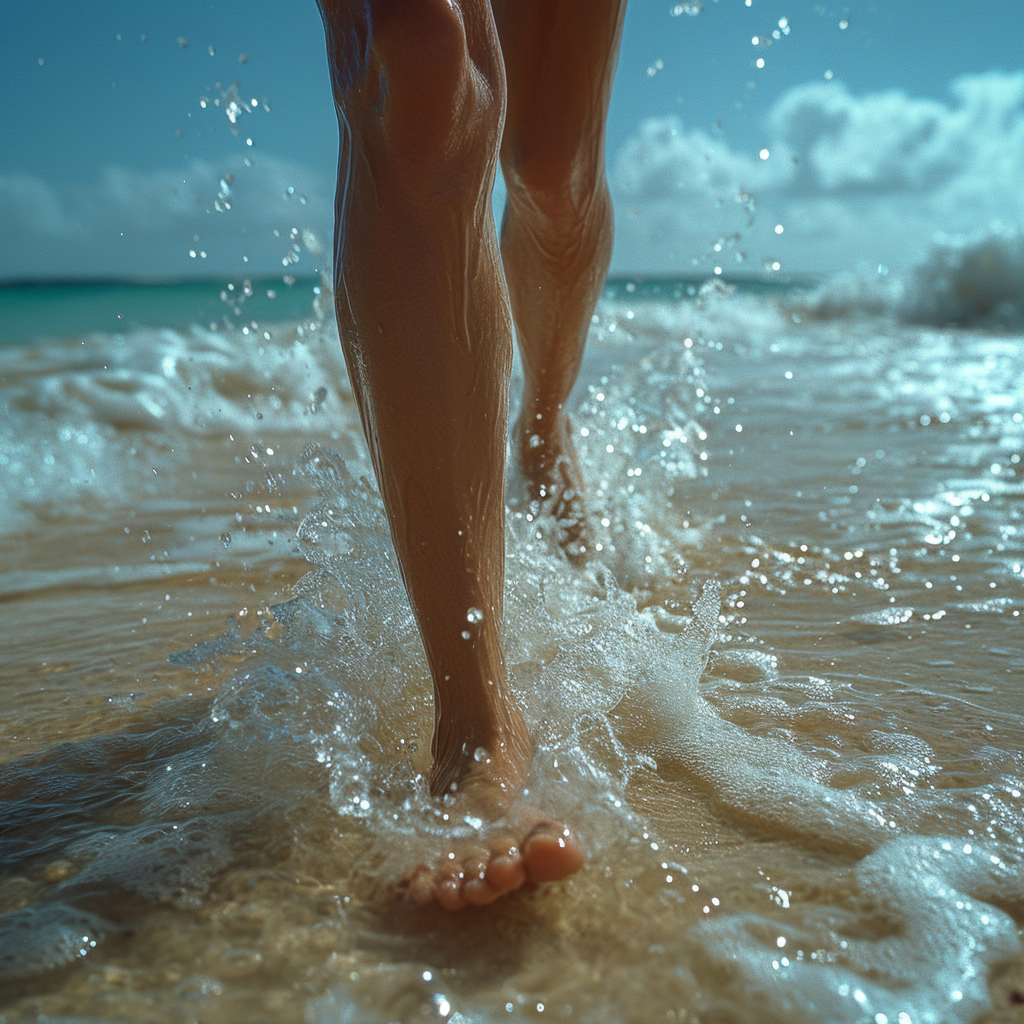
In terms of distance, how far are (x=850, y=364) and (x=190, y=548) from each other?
5345 mm

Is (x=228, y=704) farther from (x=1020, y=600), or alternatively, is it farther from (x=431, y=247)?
(x=1020, y=600)

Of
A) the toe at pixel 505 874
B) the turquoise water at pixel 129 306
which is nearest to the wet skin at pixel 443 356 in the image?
the toe at pixel 505 874

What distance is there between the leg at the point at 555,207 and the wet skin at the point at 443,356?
666 mm

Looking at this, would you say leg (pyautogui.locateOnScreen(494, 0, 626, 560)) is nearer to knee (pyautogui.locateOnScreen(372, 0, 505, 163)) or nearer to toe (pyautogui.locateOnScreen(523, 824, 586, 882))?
knee (pyautogui.locateOnScreen(372, 0, 505, 163))

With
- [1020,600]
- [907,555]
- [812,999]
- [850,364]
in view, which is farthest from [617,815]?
[850,364]

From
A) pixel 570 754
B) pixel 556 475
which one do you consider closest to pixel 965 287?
pixel 556 475

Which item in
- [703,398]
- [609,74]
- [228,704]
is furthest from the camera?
[703,398]

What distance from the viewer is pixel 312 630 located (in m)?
1.41

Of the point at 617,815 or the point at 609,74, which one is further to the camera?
the point at 609,74

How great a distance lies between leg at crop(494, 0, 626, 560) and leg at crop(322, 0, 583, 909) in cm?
67

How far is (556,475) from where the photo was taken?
195cm

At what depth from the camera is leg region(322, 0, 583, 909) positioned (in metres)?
0.94

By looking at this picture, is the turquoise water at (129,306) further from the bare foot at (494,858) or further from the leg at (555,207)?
the bare foot at (494,858)

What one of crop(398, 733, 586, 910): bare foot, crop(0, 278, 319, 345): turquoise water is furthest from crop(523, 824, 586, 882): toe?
crop(0, 278, 319, 345): turquoise water
